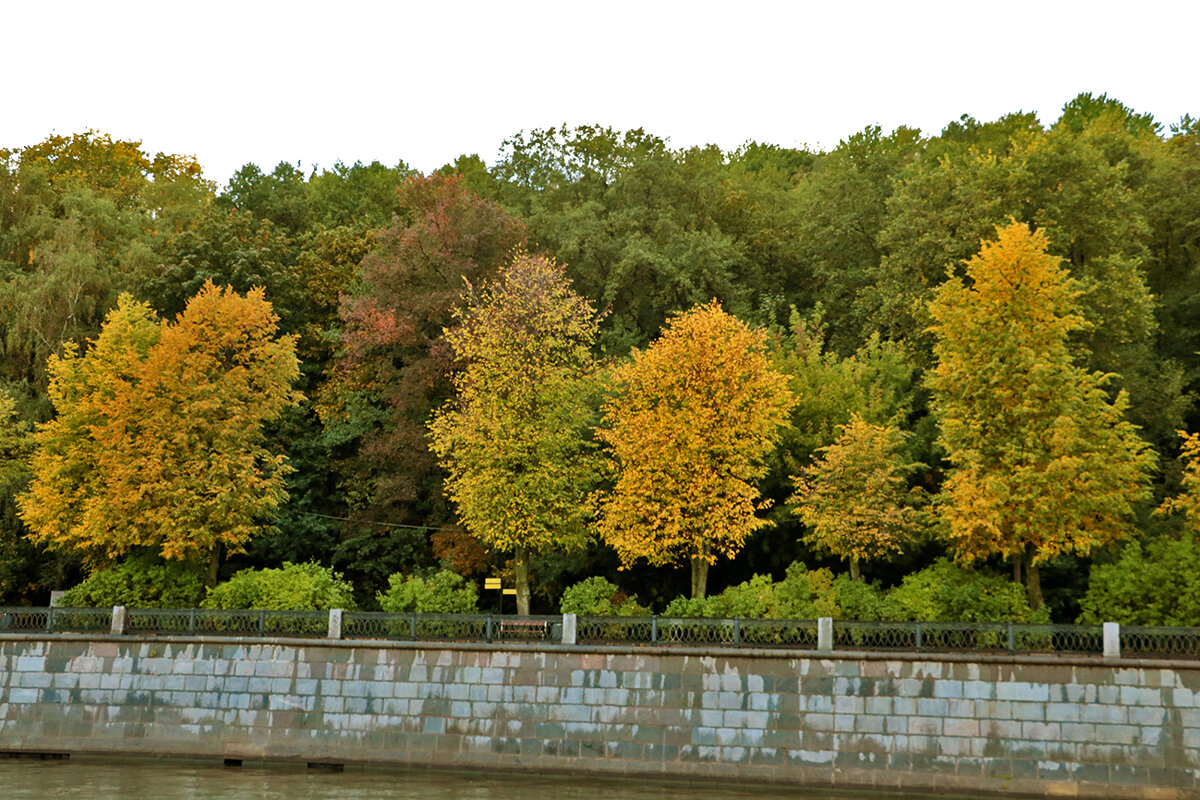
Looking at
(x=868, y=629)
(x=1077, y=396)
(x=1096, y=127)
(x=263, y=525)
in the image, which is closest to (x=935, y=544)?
(x=1077, y=396)

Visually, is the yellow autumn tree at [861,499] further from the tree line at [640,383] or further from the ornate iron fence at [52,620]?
the ornate iron fence at [52,620]

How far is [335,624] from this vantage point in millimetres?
28656

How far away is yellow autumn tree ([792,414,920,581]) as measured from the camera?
31.7 m

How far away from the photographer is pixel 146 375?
37250 millimetres

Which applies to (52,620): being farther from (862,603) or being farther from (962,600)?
(962,600)

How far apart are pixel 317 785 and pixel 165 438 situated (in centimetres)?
1640

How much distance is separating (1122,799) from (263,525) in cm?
2977

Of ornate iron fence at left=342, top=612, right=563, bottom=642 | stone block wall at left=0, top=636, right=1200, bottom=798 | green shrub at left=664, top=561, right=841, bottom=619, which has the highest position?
green shrub at left=664, top=561, right=841, bottom=619

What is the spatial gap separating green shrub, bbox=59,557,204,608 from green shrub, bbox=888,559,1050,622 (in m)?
22.2

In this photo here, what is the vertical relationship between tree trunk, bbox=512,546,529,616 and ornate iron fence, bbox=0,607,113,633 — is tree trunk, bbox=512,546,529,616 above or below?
above

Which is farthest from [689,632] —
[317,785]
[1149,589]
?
[1149,589]

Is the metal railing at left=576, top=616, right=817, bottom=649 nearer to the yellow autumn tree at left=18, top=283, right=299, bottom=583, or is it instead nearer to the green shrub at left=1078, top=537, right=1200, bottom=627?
the green shrub at left=1078, top=537, right=1200, bottom=627

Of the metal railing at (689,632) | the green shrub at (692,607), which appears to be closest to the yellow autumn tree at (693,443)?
the green shrub at (692,607)

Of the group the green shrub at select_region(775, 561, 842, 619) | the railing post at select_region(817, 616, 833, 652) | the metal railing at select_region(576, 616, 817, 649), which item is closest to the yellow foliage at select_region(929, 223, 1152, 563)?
the green shrub at select_region(775, 561, 842, 619)
